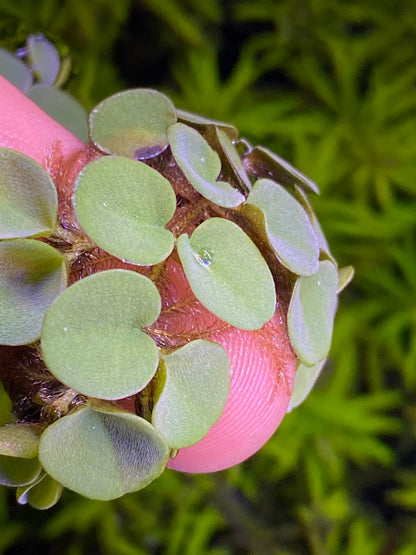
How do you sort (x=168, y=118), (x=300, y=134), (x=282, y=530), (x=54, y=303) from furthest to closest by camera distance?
(x=300, y=134) → (x=282, y=530) → (x=168, y=118) → (x=54, y=303)

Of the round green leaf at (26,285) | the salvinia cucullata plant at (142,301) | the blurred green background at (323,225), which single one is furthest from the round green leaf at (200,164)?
the blurred green background at (323,225)

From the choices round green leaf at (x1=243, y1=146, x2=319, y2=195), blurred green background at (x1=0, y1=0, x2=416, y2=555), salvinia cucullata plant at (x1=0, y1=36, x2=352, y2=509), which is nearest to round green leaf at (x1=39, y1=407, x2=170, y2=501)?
salvinia cucullata plant at (x1=0, y1=36, x2=352, y2=509)

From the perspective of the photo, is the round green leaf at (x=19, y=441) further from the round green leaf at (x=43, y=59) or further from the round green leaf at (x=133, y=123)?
the round green leaf at (x=43, y=59)

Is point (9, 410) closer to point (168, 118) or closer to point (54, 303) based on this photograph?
point (54, 303)

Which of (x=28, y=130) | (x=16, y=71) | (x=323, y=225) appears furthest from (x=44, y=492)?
(x=323, y=225)

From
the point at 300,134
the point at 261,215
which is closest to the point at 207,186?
the point at 261,215
